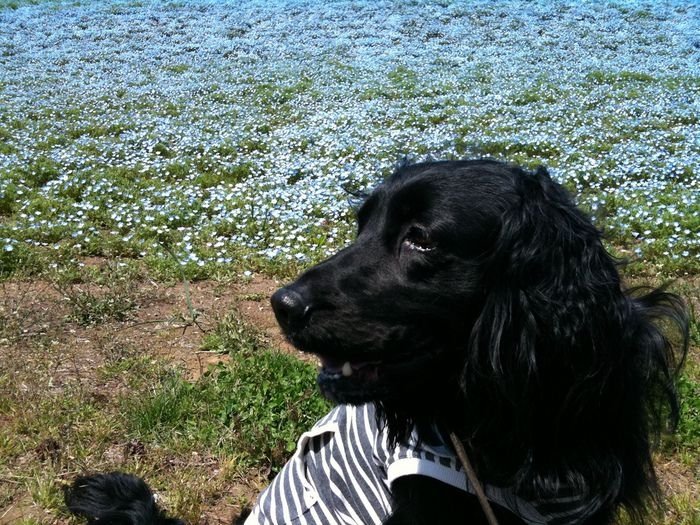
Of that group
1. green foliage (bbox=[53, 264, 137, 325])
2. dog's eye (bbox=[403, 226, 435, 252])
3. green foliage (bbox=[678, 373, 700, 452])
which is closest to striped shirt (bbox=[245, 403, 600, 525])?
dog's eye (bbox=[403, 226, 435, 252])

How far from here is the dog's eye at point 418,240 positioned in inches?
83.4

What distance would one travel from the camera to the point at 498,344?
1.97 meters

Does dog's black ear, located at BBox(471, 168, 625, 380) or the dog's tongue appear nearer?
dog's black ear, located at BBox(471, 168, 625, 380)

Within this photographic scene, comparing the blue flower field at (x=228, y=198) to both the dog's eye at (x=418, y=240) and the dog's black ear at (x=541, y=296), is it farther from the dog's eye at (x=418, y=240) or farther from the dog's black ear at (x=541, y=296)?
the dog's eye at (x=418, y=240)

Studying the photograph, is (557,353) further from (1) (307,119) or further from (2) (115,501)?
(1) (307,119)

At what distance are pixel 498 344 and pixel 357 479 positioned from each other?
0.80 metres

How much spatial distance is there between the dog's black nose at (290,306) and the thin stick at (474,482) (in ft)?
2.13

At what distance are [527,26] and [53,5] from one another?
2039cm

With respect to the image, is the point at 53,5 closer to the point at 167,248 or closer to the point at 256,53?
the point at 256,53

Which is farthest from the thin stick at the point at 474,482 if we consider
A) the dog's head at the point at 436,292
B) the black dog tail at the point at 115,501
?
the black dog tail at the point at 115,501

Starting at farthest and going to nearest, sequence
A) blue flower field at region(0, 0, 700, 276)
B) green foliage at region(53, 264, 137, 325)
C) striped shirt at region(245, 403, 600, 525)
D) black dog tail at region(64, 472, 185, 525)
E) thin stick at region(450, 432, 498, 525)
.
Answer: blue flower field at region(0, 0, 700, 276) → green foliage at region(53, 264, 137, 325) → black dog tail at region(64, 472, 185, 525) → striped shirt at region(245, 403, 600, 525) → thin stick at region(450, 432, 498, 525)

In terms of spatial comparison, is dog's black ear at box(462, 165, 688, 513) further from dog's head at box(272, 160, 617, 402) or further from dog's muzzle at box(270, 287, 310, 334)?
dog's muzzle at box(270, 287, 310, 334)

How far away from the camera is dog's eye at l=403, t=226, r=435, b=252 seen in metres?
2.12

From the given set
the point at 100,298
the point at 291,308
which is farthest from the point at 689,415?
the point at 100,298
